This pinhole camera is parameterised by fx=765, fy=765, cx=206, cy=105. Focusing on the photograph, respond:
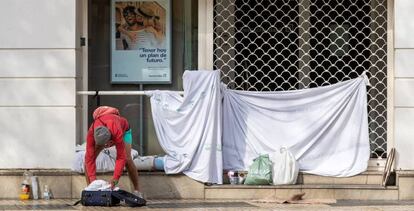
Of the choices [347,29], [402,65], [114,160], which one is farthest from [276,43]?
[114,160]

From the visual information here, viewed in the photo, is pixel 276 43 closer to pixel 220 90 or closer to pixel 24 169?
pixel 220 90

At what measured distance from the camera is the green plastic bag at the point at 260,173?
438 inches

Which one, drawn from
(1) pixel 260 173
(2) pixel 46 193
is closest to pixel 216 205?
(1) pixel 260 173

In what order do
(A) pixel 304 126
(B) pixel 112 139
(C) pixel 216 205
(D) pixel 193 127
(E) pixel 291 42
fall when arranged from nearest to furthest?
(B) pixel 112 139 → (C) pixel 216 205 → (D) pixel 193 127 → (A) pixel 304 126 → (E) pixel 291 42

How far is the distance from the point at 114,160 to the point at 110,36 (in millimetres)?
2161

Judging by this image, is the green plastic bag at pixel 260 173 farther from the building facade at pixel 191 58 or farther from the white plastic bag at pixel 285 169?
the building facade at pixel 191 58

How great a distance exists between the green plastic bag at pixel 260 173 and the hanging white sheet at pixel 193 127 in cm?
44

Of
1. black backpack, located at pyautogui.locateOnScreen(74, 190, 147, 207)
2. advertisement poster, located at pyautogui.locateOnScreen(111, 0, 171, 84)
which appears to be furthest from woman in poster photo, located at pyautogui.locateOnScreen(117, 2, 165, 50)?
black backpack, located at pyautogui.locateOnScreen(74, 190, 147, 207)

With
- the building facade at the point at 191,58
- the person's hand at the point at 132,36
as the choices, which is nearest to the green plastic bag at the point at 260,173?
the building facade at the point at 191,58

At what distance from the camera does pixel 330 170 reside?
11.4 metres

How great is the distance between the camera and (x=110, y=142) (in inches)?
400

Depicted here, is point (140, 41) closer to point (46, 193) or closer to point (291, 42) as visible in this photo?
point (291, 42)

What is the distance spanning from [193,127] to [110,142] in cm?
156

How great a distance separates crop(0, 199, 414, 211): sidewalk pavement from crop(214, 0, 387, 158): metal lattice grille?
7.14ft
